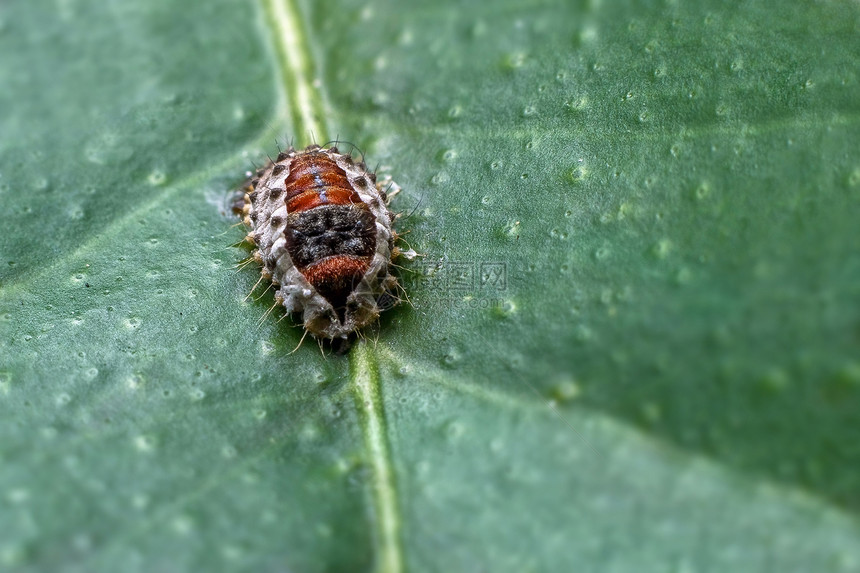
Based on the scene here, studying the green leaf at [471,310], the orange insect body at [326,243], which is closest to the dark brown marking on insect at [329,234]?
the orange insect body at [326,243]

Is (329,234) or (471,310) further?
(329,234)

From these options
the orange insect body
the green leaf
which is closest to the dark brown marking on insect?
the orange insect body

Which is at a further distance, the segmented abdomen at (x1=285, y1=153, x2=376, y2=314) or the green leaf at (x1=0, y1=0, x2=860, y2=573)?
the segmented abdomen at (x1=285, y1=153, x2=376, y2=314)

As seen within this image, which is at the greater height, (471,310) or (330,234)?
(330,234)

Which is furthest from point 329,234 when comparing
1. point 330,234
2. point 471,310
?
point 471,310

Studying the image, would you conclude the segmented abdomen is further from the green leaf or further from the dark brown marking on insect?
the green leaf

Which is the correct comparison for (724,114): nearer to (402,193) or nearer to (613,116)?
(613,116)

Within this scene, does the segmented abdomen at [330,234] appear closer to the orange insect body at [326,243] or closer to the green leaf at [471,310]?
the orange insect body at [326,243]

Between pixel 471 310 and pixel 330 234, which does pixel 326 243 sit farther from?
pixel 471 310

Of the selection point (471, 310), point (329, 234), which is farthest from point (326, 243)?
point (471, 310)
